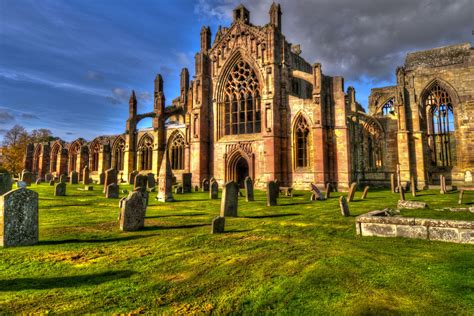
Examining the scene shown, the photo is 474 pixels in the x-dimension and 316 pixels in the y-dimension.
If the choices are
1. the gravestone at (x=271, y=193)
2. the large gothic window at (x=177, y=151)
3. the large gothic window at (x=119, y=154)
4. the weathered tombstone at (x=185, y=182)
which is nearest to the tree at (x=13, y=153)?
the large gothic window at (x=119, y=154)

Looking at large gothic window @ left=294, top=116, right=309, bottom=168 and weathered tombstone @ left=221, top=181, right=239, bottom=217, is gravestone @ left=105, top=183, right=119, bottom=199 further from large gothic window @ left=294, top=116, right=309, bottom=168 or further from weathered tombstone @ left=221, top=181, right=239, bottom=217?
large gothic window @ left=294, top=116, right=309, bottom=168

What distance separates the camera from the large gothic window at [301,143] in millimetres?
22641

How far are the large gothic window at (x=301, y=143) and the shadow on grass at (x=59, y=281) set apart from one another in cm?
1999

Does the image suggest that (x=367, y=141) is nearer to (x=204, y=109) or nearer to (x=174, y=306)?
(x=204, y=109)

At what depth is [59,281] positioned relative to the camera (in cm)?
391

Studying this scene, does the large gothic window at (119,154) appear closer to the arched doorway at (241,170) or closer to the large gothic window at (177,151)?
the large gothic window at (177,151)

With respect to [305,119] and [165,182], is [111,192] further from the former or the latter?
[305,119]

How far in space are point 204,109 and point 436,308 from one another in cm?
2501

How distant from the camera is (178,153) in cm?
3167

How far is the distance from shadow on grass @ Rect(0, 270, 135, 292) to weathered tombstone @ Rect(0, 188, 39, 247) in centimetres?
221

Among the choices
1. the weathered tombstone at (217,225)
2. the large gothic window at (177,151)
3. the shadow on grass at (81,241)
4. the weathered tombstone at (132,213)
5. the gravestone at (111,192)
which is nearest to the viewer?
the shadow on grass at (81,241)

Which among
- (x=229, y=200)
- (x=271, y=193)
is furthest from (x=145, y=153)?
(x=229, y=200)

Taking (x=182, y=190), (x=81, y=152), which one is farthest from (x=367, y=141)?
(x=81, y=152)

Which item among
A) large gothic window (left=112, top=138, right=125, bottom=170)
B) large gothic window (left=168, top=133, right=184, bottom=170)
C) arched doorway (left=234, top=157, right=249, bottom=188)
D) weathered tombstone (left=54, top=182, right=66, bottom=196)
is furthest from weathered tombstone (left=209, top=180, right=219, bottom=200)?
large gothic window (left=112, top=138, right=125, bottom=170)
